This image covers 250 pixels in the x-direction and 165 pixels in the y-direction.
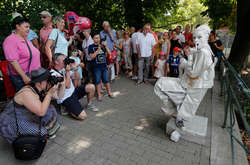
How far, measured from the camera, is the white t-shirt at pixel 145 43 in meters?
5.63

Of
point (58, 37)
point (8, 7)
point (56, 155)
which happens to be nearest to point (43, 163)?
point (56, 155)

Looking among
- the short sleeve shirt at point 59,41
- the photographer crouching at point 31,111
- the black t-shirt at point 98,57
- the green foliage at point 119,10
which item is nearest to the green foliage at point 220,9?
the green foliage at point 119,10

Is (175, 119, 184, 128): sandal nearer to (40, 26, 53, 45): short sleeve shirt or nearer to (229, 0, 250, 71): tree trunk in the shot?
(40, 26, 53, 45): short sleeve shirt

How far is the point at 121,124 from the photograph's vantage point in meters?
3.59

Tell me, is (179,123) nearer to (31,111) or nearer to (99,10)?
(31,111)

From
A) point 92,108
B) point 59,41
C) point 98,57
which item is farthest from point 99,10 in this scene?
point 92,108

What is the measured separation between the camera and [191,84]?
285cm

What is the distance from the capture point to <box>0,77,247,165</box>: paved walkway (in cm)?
262

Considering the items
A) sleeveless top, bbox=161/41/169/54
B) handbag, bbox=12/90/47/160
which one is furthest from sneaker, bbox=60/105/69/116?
sleeveless top, bbox=161/41/169/54

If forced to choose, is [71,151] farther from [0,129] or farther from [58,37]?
[58,37]

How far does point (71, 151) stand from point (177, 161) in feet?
5.60

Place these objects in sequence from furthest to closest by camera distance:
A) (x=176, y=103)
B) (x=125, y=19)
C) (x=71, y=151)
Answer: (x=125, y=19), (x=176, y=103), (x=71, y=151)

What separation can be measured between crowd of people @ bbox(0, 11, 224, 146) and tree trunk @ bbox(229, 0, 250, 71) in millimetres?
1829

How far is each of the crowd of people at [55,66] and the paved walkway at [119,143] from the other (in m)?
0.32
